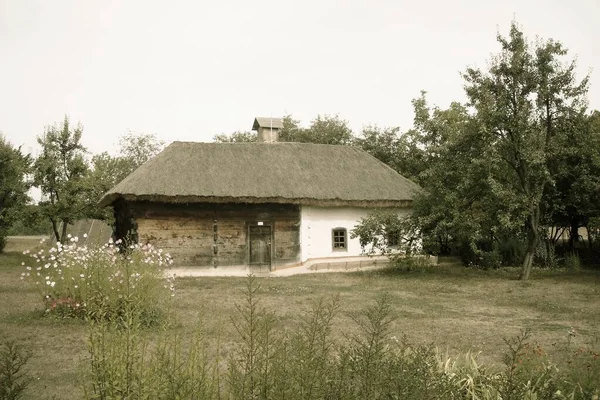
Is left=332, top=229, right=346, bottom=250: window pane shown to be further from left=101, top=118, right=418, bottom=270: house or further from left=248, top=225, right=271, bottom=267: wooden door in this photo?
left=248, top=225, right=271, bottom=267: wooden door

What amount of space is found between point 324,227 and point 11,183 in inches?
669

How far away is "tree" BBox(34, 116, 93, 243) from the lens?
2453 cm

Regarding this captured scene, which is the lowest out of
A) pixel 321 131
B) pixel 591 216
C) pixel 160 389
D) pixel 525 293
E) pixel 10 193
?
pixel 525 293

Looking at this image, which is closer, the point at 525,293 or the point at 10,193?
the point at 525,293

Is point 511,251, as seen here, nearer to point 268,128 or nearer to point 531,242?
point 531,242

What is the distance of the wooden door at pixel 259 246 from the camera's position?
63.3ft

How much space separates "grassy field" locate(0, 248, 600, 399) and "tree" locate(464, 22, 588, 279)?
2.76 meters

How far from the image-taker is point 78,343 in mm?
7473

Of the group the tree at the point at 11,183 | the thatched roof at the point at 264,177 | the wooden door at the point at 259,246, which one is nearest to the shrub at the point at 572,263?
the thatched roof at the point at 264,177

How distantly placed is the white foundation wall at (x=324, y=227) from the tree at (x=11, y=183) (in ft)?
50.6

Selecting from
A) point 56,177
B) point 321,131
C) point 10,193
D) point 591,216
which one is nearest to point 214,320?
point 591,216

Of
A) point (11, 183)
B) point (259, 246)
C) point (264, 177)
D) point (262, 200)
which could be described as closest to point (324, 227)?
point (259, 246)

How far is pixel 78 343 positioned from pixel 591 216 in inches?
747

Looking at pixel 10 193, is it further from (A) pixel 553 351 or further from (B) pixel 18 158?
(A) pixel 553 351
